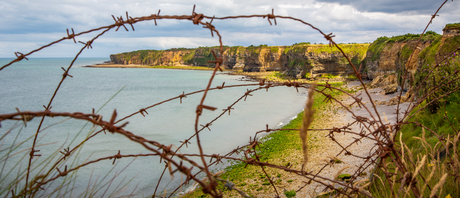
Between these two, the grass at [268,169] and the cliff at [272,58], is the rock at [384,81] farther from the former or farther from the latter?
the grass at [268,169]

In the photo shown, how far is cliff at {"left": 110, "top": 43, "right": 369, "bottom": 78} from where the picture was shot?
48156 mm

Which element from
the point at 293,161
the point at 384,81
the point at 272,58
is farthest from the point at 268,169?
the point at 272,58

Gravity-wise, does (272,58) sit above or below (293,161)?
above

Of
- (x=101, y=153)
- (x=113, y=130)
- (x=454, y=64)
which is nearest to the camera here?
(x=113, y=130)

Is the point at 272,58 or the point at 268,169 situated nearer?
the point at 268,169

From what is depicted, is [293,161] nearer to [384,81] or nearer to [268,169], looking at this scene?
[268,169]

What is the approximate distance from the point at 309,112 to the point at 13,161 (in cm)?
1575

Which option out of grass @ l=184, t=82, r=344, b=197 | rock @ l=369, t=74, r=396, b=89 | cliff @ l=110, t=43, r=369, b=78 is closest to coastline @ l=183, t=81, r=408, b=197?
grass @ l=184, t=82, r=344, b=197

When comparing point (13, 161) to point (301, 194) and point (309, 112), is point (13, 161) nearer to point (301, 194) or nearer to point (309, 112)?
point (301, 194)

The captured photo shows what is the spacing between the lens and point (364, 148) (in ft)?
33.6

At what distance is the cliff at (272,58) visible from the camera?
4816cm

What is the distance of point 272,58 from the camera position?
72.7 m

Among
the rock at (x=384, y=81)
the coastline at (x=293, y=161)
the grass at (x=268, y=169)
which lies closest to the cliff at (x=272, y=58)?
the coastline at (x=293, y=161)

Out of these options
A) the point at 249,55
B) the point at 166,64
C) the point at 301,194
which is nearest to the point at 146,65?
the point at 166,64
